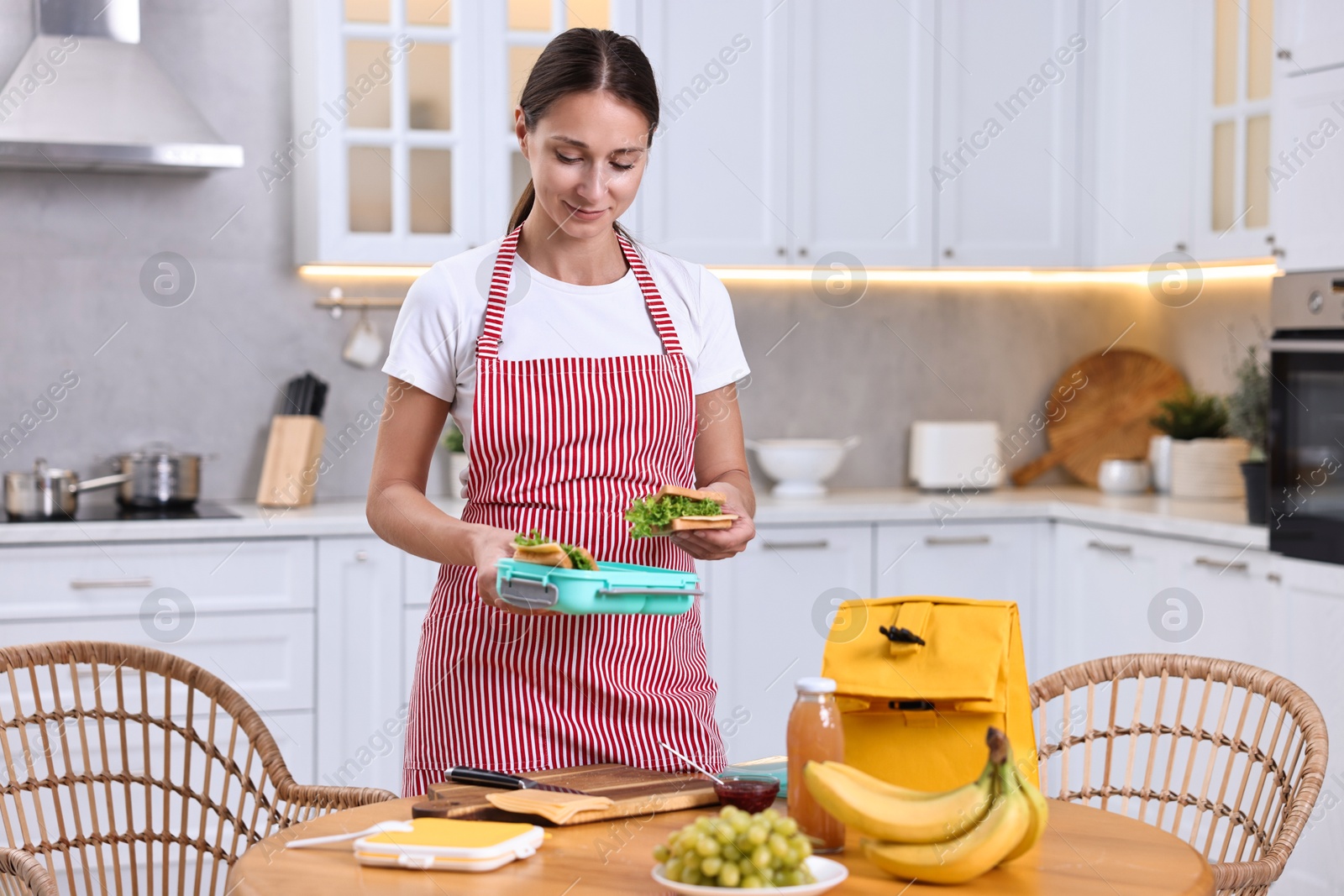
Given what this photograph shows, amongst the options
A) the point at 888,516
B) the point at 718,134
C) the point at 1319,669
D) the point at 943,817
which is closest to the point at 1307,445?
the point at 1319,669

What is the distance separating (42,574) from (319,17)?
4.67 ft

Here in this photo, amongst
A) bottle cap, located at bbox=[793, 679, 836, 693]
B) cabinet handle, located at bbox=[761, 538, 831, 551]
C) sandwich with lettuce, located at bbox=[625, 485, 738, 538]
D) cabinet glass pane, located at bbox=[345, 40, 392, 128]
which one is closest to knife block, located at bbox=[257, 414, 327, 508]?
cabinet glass pane, located at bbox=[345, 40, 392, 128]

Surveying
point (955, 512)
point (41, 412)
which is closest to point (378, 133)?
point (41, 412)

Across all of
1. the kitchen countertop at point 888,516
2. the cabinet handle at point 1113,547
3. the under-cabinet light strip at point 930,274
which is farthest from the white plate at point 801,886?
the under-cabinet light strip at point 930,274

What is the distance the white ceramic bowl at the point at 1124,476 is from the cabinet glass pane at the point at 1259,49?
997 millimetres

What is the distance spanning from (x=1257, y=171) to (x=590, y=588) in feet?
8.19

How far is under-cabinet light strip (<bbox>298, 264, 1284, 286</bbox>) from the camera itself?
3.54 meters

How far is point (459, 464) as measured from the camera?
3.53 m

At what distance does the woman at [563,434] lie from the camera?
60.9 inches

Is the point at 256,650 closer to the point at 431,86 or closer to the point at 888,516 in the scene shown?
the point at 431,86

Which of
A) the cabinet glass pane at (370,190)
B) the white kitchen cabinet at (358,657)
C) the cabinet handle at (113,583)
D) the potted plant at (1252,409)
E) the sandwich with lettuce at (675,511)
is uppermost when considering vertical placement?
the cabinet glass pane at (370,190)

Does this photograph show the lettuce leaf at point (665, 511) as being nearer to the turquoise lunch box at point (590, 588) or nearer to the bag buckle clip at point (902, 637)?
the turquoise lunch box at point (590, 588)

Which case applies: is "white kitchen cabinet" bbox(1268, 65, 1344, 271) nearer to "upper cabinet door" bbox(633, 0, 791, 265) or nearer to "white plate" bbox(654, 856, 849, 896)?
"upper cabinet door" bbox(633, 0, 791, 265)

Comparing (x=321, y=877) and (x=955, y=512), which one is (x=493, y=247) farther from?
(x=955, y=512)
